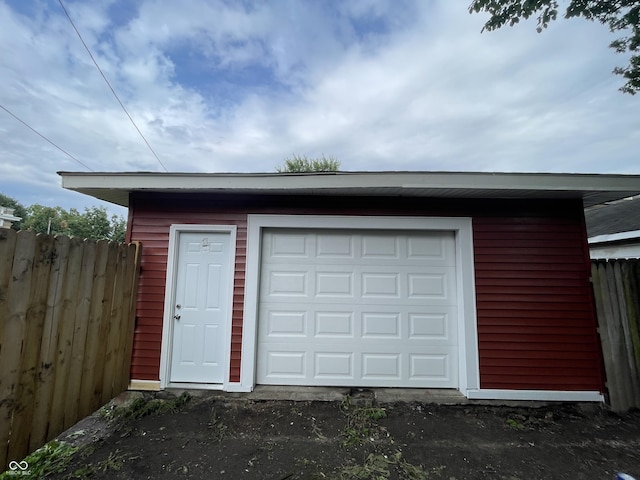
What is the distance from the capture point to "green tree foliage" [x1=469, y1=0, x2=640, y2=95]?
445 cm

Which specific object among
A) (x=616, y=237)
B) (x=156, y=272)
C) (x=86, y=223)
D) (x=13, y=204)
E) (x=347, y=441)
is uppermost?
(x=13, y=204)

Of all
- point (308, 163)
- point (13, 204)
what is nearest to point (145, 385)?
point (308, 163)

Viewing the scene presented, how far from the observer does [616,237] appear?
526 cm

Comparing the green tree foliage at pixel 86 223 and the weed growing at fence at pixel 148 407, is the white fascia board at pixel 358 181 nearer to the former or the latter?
the weed growing at fence at pixel 148 407

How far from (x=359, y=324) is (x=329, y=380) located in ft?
2.68

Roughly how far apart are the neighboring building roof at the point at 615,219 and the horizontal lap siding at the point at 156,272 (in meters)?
7.22

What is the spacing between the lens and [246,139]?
38.5 ft

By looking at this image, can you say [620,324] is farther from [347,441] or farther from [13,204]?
[13,204]

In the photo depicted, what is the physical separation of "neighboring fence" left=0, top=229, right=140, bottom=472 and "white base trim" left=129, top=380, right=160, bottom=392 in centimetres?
29

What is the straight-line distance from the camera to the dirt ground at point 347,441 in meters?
2.01

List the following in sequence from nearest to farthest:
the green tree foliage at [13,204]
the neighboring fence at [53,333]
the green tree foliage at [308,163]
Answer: the neighboring fence at [53,333], the green tree foliage at [308,163], the green tree foliage at [13,204]

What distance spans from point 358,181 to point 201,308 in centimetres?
257

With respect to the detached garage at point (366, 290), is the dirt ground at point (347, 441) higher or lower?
lower

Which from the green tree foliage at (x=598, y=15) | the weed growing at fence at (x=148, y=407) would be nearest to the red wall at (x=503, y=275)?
the weed growing at fence at (x=148, y=407)
